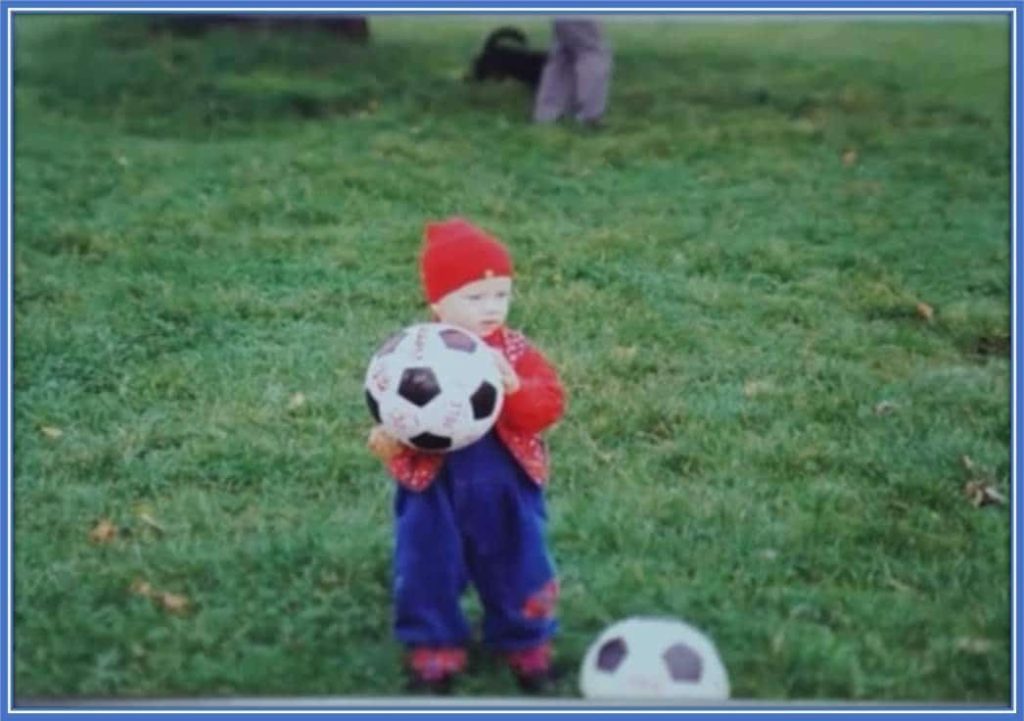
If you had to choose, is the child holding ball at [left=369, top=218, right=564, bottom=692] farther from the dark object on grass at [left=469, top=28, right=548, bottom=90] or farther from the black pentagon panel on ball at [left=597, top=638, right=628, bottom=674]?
the dark object on grass at [left=469, top=28, right=548, bottom=90]

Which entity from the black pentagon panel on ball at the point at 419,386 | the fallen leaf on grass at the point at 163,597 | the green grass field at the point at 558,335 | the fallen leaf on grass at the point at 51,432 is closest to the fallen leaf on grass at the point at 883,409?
the green grass field at the point at 558,335

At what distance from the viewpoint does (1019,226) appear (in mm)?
4902

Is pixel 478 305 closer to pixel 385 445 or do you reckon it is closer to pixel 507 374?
pixel 507 374

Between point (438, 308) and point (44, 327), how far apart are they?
1.30m

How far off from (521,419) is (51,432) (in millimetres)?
1267

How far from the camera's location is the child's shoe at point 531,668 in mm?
4258

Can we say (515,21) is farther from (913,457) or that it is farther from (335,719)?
(335,719)

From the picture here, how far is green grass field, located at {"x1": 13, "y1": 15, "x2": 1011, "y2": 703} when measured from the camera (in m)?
4.39

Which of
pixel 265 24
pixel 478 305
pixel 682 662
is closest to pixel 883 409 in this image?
pixel 682 662

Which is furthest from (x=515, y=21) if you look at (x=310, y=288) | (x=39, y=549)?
(x=39, y=549)

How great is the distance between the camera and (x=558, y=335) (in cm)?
502

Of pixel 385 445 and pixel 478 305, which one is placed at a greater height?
pixel 478 305

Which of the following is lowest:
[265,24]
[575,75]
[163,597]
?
[163,597]

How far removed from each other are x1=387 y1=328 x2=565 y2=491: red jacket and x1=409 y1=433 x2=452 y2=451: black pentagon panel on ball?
0.18ft
